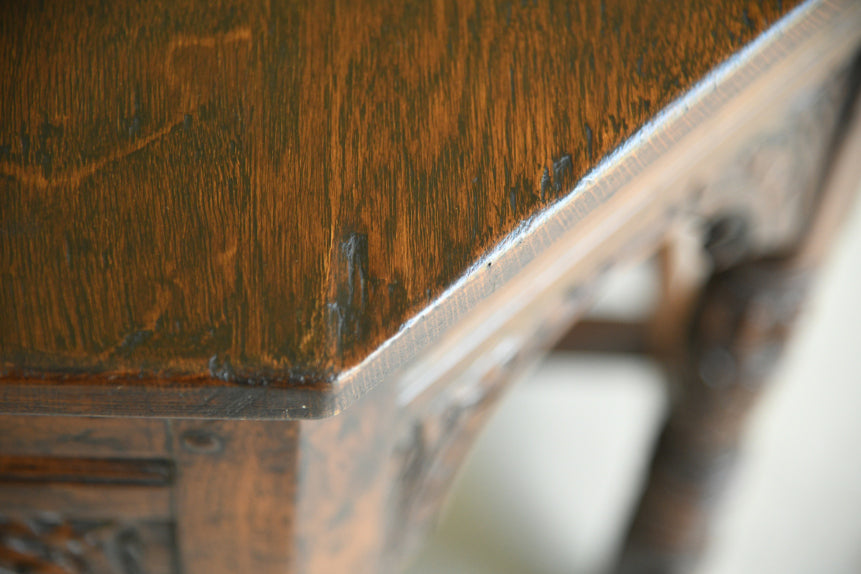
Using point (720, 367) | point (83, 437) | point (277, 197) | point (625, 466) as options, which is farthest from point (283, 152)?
point (625, 466)

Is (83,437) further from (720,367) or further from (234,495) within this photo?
(720,367)

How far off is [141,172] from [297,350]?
62 millimetres

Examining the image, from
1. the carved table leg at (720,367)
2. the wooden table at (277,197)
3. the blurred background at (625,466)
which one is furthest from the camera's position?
the blurred background at (625,466)

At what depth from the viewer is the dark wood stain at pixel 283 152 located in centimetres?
19

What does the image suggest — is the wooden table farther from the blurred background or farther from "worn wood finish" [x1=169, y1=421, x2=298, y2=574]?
the blurred background

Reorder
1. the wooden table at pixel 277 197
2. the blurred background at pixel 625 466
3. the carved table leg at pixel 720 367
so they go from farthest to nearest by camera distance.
Answer: the blurred background at pixel 625 466 < the carved table leg at pixel 720 367 < the wooden table at pixel 277 197

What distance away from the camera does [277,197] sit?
194mm

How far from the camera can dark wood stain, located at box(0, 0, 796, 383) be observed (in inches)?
7.3

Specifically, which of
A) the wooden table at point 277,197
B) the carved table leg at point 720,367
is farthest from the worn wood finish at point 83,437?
the carved table leg at point 720,367

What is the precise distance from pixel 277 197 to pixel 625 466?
112 cm

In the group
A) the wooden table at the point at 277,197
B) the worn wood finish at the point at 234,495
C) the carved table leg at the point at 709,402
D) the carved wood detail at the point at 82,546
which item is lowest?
the carved table leg at the point at 709,402

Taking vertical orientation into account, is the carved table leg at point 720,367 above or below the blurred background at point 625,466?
above

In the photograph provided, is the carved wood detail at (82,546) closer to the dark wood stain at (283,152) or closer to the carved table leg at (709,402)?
the dark wood stain at (283,152)

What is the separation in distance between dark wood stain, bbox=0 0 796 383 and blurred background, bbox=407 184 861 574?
795mm
